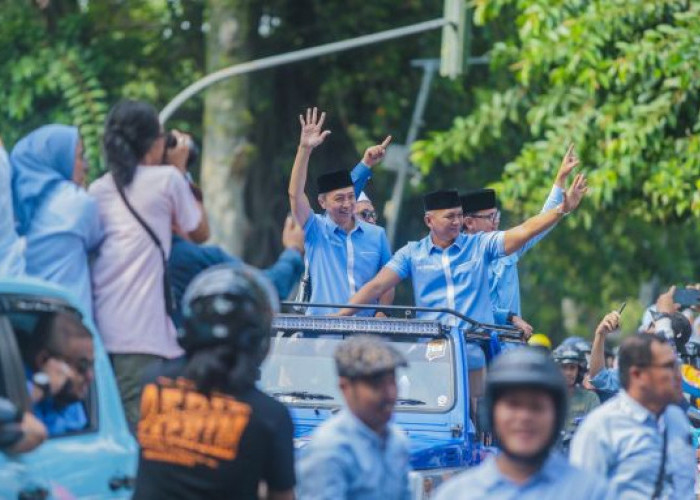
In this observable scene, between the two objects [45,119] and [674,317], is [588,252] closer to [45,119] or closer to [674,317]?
[45,119]

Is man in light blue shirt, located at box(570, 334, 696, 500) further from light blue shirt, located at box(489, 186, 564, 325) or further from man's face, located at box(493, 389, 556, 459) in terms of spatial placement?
light blue shirt, located at box(489, 186, 564, 325)

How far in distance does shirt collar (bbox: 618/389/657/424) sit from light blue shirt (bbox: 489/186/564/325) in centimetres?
483

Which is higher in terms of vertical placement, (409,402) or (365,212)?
(365,212)

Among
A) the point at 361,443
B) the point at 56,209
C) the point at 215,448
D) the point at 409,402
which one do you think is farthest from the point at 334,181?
the point at 215,448

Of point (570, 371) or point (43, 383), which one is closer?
point (43, 383)

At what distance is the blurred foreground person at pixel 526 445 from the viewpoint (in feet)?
17.0

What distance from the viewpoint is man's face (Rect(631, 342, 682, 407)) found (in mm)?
6707

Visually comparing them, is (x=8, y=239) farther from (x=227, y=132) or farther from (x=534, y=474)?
(x=227, y=132)

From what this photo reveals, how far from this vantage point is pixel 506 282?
489 inches

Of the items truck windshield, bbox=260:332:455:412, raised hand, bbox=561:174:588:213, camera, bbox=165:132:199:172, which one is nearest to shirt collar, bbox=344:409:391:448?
camera, bbox=165:132:199:172

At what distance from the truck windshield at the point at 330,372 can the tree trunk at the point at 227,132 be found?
13.7m

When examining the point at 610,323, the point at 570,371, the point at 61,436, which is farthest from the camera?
the point at 570,371

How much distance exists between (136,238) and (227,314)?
1470mm

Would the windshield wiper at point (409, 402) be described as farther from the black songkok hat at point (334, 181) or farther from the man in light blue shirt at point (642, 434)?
the man in light blue shirt at point (642, 434)
